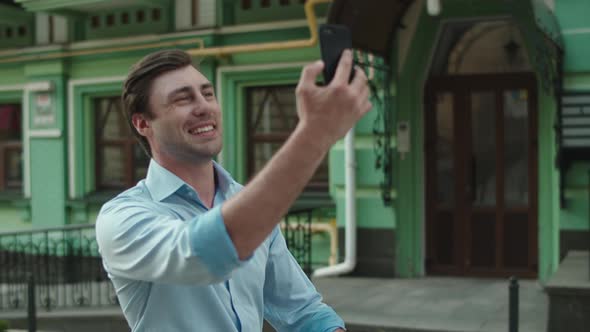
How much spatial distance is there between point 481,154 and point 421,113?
804 millimetres

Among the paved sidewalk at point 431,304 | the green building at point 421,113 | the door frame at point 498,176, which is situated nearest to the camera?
the paved sidewalk at point 431,304

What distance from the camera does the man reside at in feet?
4.64

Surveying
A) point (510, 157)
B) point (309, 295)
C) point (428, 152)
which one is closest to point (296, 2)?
point (428, 152)

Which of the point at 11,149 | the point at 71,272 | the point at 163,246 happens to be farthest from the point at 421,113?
the point at 163,246

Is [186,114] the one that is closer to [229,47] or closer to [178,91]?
[178,91]

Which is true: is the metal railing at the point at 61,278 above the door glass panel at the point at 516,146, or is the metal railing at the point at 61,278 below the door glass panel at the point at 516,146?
below

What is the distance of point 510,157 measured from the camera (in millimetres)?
9023

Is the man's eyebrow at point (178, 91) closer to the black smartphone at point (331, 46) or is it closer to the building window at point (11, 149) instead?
the black smartphone at point (331, 46)

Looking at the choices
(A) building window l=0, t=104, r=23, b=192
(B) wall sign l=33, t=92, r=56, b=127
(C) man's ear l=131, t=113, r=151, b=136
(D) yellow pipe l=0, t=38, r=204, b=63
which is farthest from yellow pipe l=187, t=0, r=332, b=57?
(C) man's ear l=131, t=113, r=151, b=136

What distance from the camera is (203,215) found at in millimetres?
1538

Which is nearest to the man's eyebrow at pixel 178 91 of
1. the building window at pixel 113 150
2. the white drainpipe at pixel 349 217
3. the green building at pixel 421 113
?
the green building at pixel 421 113

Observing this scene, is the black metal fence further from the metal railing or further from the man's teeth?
the man's teeth

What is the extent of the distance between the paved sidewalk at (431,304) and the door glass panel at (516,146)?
0.98m

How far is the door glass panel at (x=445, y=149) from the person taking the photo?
30.7ft
